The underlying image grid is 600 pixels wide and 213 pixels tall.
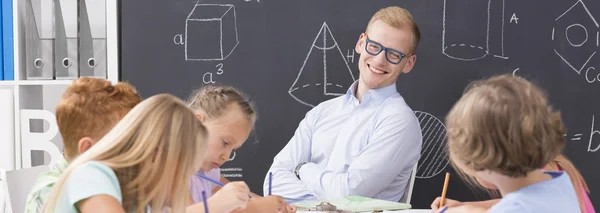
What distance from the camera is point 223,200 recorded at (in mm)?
1955

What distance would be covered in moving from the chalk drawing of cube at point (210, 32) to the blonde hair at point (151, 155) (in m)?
2.18

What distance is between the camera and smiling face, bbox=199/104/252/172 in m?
2.38

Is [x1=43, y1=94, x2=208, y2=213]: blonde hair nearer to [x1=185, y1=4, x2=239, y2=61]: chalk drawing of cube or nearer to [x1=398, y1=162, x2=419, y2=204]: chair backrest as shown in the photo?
[x1=398, y1=162, x2=419, y2=204]: chair backrest

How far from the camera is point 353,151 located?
3.23m

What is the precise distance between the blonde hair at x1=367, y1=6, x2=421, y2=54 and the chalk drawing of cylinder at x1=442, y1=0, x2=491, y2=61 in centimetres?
32

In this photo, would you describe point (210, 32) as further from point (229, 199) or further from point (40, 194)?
point (40, 194)

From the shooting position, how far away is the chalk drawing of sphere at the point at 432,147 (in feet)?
12.1

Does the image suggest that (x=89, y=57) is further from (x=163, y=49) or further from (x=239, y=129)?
(x=239, y=129)

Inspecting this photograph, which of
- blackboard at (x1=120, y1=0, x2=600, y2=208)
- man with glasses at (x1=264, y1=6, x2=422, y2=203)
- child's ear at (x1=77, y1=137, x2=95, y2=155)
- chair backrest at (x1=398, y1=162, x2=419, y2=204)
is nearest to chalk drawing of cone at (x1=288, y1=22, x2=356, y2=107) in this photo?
blackboard at (x1=120, y1=0, x2=600, y2=208)

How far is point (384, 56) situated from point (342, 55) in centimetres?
46

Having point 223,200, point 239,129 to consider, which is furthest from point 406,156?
point 223,200

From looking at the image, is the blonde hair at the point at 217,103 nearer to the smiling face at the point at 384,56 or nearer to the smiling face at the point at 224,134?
the smiling face at the point at 224,134

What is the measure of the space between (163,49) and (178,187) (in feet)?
7.58

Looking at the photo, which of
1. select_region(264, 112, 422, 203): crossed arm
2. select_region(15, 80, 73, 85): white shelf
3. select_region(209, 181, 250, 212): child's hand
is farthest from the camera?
select_region(15, 80, 73, 85): white shelf
